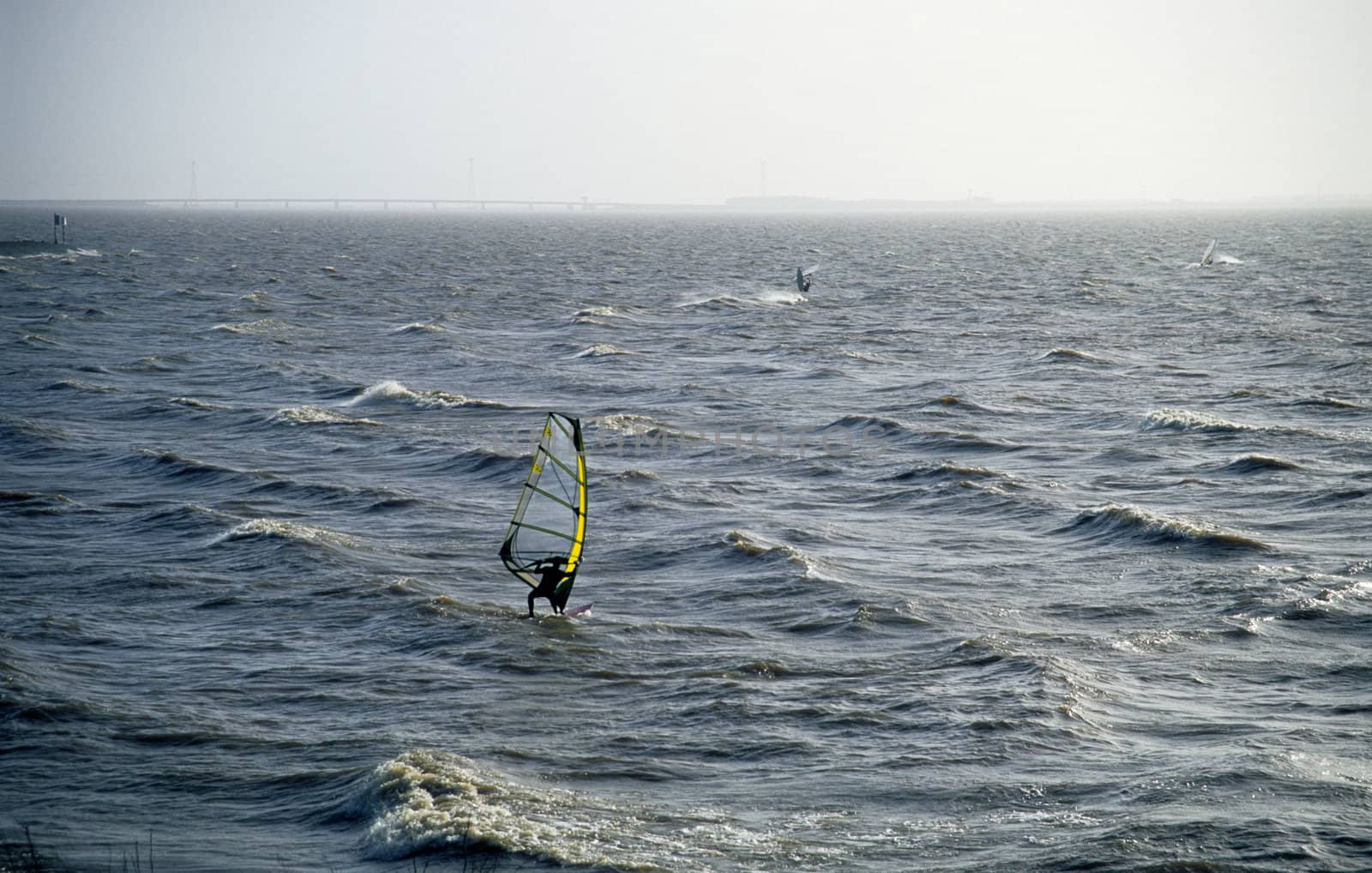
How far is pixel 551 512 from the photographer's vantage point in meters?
19.7

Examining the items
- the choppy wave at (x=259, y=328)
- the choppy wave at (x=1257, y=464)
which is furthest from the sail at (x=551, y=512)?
the choppy wave at (x=259, y=328)

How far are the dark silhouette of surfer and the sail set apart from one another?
0.07m

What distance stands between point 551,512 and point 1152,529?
35.2ft

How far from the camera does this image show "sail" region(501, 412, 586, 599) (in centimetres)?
1942

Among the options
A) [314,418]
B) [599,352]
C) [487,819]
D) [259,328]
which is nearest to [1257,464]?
[487,819]

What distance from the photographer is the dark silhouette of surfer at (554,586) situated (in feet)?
63.1

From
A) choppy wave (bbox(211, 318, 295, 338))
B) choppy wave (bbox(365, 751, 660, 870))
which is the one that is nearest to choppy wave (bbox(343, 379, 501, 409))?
choppy wave (bbox(211, 318, 295, 338))

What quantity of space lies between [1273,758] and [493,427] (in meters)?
24.4

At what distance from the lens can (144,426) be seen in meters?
35.2

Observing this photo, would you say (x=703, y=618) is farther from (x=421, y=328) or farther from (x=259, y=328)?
(x=259, y=328)

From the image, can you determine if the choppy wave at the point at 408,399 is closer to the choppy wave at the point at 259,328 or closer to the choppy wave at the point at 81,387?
the choppy wave at the point at 81,387

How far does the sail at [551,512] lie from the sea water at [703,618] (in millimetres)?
976

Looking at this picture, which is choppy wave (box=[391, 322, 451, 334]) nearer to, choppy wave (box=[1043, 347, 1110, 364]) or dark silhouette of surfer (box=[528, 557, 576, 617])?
choppy wave (box=[1043, 347, 1110, 364])

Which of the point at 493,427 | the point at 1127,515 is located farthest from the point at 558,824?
Answer: the point at 493,427
